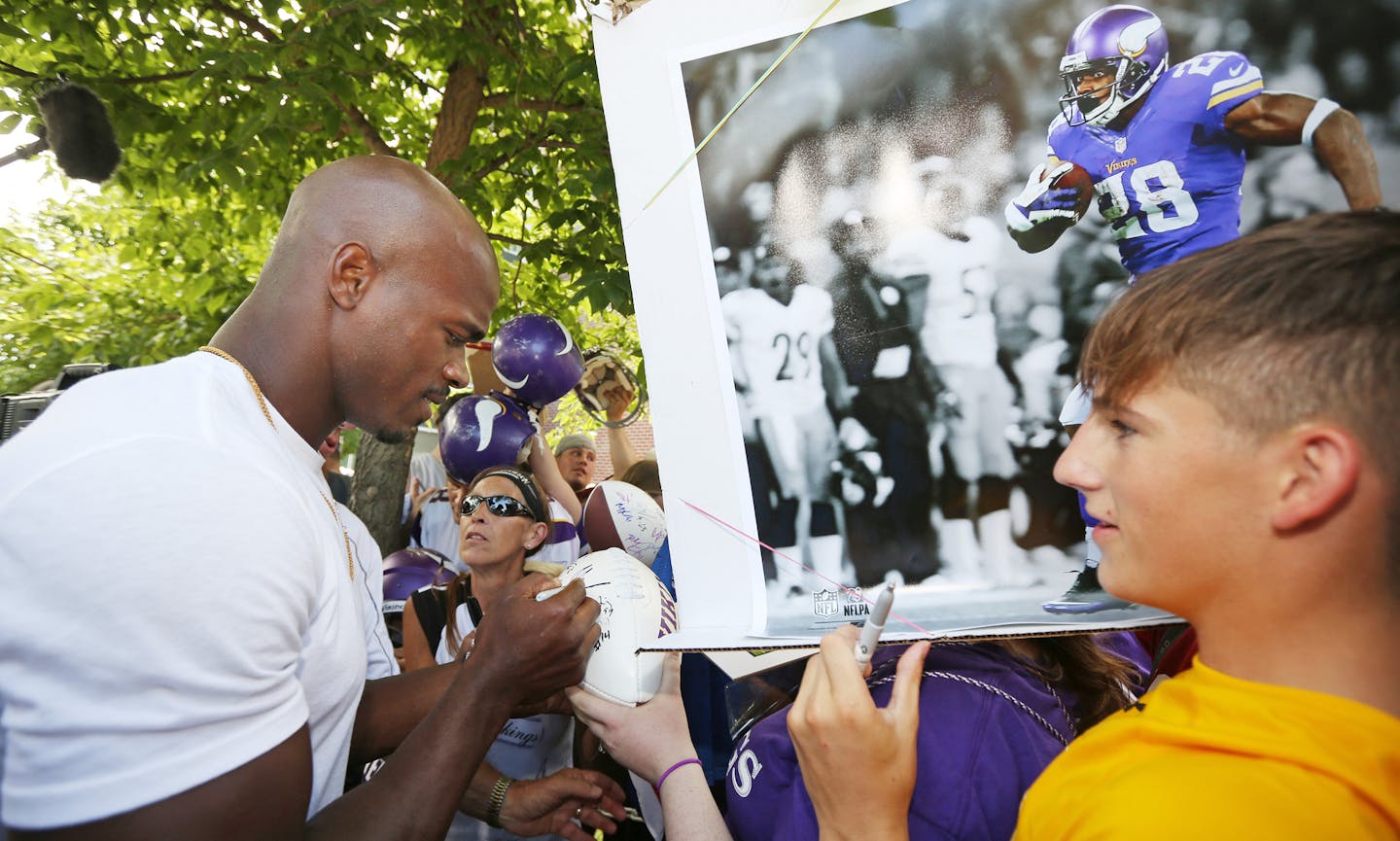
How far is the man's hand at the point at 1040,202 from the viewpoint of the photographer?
1.20 m

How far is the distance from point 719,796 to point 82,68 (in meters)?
4.85

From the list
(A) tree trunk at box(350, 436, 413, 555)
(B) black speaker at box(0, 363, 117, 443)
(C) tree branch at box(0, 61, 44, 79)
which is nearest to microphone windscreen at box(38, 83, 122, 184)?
(C) tree branch at box(0, 61, 44, 79)

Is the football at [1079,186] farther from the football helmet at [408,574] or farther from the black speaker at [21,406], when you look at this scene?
the football helmet at [408,574]

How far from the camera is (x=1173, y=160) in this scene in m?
1.14

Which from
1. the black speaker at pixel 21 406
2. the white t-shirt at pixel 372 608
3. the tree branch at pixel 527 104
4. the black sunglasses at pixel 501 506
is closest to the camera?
the white t-shirt at pixel 372 608

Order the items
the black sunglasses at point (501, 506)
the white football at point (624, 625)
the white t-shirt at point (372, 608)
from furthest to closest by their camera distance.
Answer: the black sunglasses at point (501, 506)
the white t-shirt at point (372, 608)
the white football at point (624, 625)

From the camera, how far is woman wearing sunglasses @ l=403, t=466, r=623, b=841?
7.93 ft

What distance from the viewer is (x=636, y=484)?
5.02m

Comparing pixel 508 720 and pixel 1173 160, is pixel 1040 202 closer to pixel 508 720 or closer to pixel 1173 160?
pixel 1173 160

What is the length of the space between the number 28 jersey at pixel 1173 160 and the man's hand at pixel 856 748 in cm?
66

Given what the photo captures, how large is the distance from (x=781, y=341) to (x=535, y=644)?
0.77m

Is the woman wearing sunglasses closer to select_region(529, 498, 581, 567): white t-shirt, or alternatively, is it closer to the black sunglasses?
the black sunglasses

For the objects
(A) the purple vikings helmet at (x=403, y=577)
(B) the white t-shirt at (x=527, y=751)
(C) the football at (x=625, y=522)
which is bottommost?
(B) the white t-shirt at (x=527, y=751)

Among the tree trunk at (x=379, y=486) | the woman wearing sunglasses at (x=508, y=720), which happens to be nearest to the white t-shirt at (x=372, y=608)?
the woman wearing sunglasses at (x=508, y=720)
